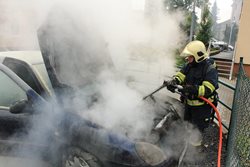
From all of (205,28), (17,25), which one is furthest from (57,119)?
(205,28)

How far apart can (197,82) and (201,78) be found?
0.35 feet

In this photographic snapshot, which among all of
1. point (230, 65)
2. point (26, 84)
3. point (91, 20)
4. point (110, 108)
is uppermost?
point (91, 20)

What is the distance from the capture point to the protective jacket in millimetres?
4031

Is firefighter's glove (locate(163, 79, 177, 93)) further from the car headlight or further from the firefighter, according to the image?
the car headlight

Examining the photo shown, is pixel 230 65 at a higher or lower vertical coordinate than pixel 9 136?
lower

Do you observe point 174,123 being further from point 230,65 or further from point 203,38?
point 203,38

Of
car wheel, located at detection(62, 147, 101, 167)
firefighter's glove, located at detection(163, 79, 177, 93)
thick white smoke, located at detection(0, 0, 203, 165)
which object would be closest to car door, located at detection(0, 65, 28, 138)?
thick white smoke, located at detection(0, 0, 203, 165)

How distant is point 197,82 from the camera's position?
441 centimetres

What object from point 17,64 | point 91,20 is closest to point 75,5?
point 91,20

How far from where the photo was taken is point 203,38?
87.5ft

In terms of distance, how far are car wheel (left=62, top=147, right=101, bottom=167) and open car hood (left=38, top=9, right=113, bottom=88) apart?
28.0 inches

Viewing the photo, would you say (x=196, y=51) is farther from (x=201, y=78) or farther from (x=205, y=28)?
(x=205, y=28)

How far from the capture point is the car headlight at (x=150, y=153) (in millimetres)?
2922

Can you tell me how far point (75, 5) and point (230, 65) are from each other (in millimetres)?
13597
